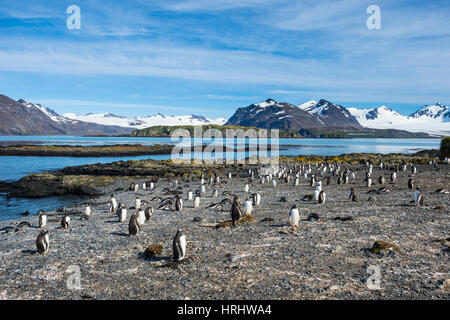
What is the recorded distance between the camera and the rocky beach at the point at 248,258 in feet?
25.2

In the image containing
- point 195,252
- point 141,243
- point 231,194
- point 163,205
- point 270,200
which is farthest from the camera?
point 231,194

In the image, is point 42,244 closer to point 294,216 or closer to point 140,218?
point 140,218

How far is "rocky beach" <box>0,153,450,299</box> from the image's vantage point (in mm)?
7684

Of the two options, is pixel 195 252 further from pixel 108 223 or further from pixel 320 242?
pixel 108 223

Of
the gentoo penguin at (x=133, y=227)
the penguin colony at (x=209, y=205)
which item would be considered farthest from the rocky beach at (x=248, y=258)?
the penguin colony at (x=209, y=205)

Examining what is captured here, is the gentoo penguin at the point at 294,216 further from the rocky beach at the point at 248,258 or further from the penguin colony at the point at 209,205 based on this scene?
the rocky beach at the point at 248,258

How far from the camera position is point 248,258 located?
31.5ft

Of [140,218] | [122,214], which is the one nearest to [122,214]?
[122,214]

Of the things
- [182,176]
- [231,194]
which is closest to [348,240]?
[231,194]

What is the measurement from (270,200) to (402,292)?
13412 millimetres

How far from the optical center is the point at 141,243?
1173cm

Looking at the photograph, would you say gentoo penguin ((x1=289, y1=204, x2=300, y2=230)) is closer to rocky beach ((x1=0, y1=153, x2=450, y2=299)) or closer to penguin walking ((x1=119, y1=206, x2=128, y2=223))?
rocky beach ((x1=0, y1=153, x2=450, y2=299))

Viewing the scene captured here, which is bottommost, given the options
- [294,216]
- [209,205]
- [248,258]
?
[209,205]

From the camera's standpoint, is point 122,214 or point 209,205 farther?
point 209,205
